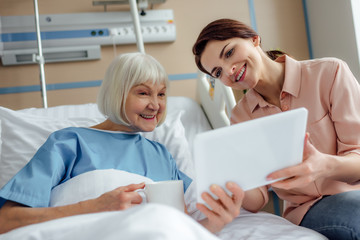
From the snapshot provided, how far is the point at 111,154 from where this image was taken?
4.83ft

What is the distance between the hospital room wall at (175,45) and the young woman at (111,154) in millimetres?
1158

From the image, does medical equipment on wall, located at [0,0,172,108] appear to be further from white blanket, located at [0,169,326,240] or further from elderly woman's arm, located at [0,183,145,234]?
white blanket, located at [0,169,326,240]

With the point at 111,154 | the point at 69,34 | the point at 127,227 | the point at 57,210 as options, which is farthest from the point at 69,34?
the point at 127,227

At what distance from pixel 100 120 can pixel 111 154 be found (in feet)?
1.77

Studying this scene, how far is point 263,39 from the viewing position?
2.93 m

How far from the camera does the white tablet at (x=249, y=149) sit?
0.84m

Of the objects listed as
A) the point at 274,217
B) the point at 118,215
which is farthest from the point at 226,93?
the point at 118,215

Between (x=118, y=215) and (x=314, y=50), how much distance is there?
2714 mm

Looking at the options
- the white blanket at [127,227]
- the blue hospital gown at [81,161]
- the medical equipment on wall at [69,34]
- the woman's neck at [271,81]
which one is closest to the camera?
the white blanket at [127,227]

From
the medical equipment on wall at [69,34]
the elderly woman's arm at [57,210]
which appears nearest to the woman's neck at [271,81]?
the elderly woman's arm at [57,210]

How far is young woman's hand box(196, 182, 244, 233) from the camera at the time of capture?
0.95 m

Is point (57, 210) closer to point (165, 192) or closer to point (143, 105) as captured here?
point (165, 192)

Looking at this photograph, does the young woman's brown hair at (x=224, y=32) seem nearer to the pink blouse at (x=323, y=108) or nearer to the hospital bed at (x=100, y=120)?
the pink blouse at (x=323, y=108)

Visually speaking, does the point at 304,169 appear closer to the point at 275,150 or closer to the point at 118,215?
the point at 275,150
